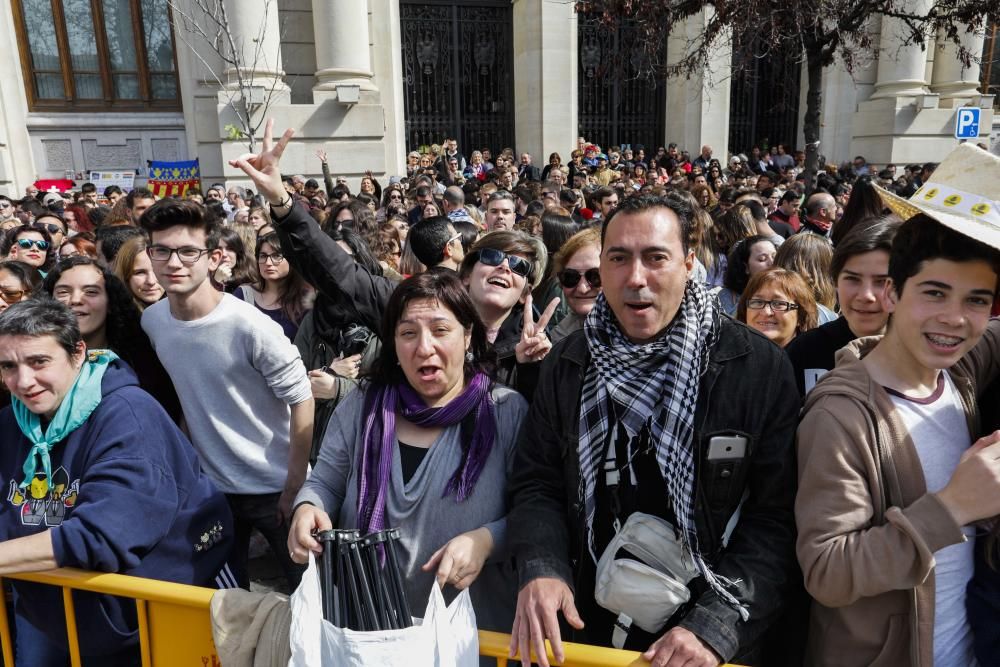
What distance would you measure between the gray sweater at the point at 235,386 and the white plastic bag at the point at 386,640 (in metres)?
→ 1.43

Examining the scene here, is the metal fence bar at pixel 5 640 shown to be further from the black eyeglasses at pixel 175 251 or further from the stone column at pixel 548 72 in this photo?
the stone column at pixel 548 72

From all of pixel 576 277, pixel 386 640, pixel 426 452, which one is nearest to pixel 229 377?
pixel 426 452

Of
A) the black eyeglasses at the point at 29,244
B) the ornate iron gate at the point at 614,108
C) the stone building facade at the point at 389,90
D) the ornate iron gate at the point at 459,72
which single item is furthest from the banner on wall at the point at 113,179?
the ornate iron gate at the point at 614,108

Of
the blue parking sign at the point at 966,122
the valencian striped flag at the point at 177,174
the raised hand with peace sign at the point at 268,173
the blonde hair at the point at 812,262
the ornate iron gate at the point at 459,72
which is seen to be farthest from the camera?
the ornate iron gate at the point at 459,72

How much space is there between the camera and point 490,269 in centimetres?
322

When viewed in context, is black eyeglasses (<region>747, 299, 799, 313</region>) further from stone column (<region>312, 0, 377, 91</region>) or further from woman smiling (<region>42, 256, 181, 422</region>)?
stone column (<region>312, 0, 377, 91</region>)

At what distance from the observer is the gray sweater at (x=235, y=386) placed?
3.04m

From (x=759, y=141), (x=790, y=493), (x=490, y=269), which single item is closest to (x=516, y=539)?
(x=790, y=493)

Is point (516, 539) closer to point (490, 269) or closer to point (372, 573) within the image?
point (372, 573)

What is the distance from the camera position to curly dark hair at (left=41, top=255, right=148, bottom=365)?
11.0ft

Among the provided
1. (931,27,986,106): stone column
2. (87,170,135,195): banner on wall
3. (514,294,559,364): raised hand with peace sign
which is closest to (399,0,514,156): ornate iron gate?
(87,170,135,195): banner on wall

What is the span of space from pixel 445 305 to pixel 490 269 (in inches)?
36.6

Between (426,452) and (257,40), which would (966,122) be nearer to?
(257,40)

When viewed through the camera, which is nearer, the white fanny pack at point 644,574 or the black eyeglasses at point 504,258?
the white fanny pack at point 644,574
